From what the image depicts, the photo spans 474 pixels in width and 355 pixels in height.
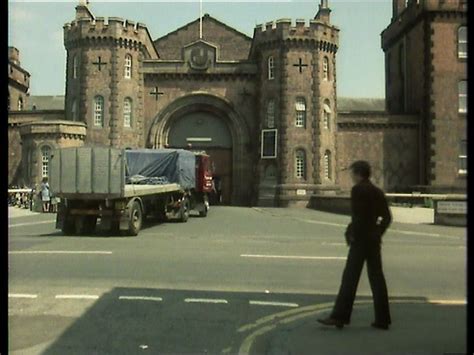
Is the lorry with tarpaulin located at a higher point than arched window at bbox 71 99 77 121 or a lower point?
lower

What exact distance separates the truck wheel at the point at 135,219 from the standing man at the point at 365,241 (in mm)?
10717

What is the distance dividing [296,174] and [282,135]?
292 centimetres

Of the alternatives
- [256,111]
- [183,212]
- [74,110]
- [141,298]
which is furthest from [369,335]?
[74,110]

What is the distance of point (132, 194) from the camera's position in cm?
1627

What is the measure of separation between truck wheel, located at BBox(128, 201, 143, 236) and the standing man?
10717 mm

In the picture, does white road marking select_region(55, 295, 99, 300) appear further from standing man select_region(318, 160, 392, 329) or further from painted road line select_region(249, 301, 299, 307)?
standing man select_region(318, 160, 392, 329)

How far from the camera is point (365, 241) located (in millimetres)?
5719

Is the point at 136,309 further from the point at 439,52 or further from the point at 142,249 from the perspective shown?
the point at 439,52

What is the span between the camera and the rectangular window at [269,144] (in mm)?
39750

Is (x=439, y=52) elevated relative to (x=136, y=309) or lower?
elevated

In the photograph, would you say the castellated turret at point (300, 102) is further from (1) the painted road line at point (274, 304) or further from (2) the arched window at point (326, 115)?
(1) the painted road line at point (274, 304)

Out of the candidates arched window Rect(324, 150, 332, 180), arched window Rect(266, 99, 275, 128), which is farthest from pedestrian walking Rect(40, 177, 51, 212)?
arched window Rect(324, 150, 332, 180)

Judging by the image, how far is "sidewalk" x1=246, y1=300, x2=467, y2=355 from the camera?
206 inches

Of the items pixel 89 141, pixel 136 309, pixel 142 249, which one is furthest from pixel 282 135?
pixel 136 309
